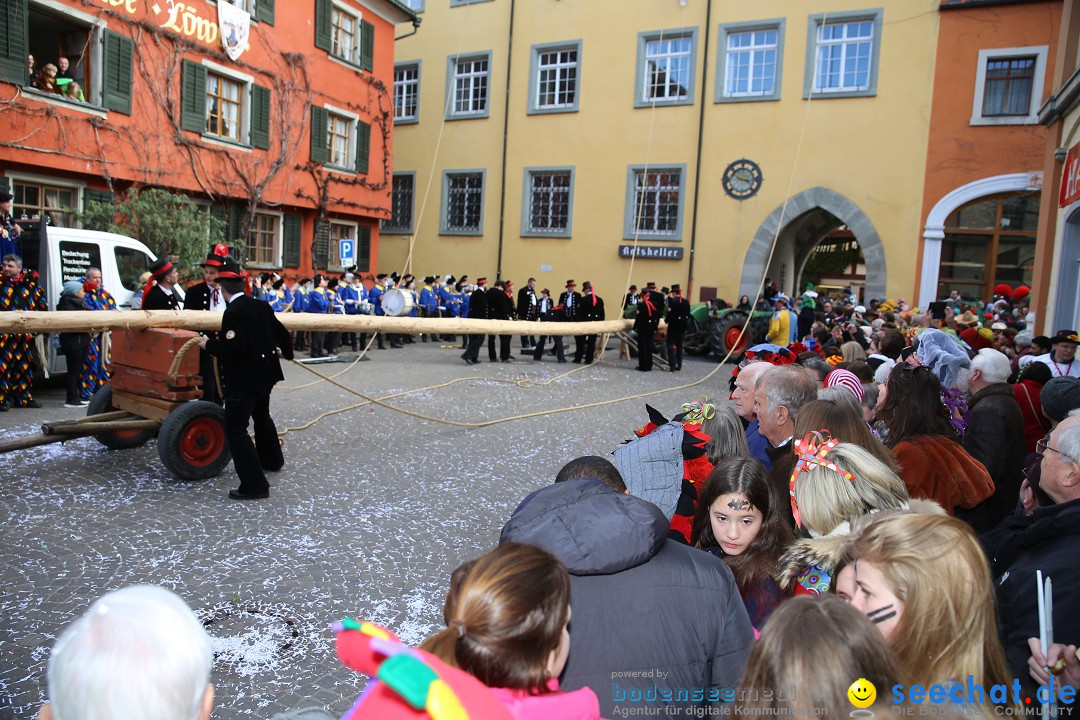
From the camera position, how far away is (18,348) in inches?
348

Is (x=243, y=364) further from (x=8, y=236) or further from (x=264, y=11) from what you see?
(x=264, y=11)

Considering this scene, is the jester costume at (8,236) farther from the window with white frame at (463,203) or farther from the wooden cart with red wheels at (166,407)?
the window with white frame at (463,203)

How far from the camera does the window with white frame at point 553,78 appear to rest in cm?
2503

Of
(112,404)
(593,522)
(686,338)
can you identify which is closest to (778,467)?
(593,522)

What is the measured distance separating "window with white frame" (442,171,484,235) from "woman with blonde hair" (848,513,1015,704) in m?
25.3

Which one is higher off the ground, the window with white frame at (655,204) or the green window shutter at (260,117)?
the green window shutter at (260,117)

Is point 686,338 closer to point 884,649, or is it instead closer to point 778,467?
point 778,467

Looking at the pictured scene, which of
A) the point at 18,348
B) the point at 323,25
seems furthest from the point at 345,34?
the point at 18,348

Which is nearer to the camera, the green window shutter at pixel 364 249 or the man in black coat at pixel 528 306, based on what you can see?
the man in black coat at pixel 528 306

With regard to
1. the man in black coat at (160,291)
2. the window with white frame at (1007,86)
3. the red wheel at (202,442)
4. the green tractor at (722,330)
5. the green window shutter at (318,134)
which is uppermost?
the window with white frame at (1007,86)

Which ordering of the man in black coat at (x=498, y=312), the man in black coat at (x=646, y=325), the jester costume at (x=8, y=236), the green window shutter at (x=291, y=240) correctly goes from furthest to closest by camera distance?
the green window shutter at (x=291, y=240)
the man in black coat at (x=498, y=312)
the man in black coat at (x=646, y=325)
the jester costume at (x=8, y=236)

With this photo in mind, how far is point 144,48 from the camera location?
652 inches

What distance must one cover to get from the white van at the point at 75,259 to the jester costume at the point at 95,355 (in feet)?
1.27

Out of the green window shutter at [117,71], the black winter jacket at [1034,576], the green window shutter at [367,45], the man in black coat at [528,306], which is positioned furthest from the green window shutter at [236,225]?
the black winter jacket at [1034,576]
